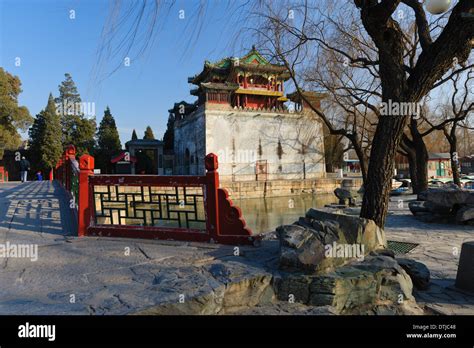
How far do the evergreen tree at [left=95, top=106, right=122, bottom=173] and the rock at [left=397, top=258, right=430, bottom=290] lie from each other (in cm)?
3097

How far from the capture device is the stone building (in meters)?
27.2

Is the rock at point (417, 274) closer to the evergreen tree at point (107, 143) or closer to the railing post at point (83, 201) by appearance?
the railing post at point (83, 201)

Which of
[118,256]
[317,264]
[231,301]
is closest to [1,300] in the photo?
[118,256]

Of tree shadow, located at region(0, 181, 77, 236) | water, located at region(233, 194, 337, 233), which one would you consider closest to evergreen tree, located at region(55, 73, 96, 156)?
water, located at region(233, 194, 337, 233)

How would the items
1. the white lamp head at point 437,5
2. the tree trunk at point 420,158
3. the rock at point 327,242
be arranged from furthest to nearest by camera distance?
the tree trunk at point 420,158 < the white lamp head at point 437,5 < the rock at point 327,242

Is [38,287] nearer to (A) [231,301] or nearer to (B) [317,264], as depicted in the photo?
(A) [231,301]

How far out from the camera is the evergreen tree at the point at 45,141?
1044 inches

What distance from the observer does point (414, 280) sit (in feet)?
11.5

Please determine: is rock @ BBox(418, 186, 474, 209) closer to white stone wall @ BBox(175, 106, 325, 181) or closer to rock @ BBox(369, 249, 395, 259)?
rock @ BBox(369, 249, 395, 259)

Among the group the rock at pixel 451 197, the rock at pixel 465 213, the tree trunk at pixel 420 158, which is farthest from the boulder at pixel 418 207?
the tree trunk at pixel 420 158

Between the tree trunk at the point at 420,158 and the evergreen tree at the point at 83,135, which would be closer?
the tree trunk at the point at 420,158

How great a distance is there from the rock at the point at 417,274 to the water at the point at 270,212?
6.81 metres

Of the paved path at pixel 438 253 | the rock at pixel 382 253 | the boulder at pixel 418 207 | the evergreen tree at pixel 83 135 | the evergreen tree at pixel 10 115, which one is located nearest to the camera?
the paved path at pixel 438 253

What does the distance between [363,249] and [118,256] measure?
9.01ft
